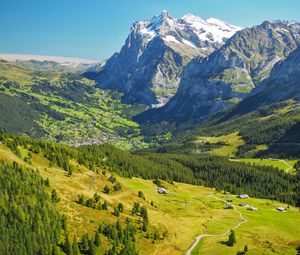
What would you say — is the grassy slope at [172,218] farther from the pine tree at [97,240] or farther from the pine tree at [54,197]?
the pine tree at [97,240]

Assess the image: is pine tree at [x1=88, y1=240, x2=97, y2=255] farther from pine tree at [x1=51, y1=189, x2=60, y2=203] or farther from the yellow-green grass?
the yellow-green grass

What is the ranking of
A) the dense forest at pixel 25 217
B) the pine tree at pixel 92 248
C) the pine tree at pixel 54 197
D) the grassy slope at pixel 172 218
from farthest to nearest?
the grassy slope at pixel 172 218 < the pine tree at pixel 54 197 < the pine tree at pixel 92 248 < the dense forest at pixel 25 217

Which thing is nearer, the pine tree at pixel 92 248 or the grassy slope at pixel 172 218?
the pine tree at pixel 92 248

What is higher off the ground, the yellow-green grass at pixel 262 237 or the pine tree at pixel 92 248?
the pine tree at pixel 92 248

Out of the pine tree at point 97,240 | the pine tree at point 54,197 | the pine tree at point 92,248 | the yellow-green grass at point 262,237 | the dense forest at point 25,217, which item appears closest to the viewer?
the dense forest at point 25,217

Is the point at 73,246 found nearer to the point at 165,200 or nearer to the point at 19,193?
the point at 19,193

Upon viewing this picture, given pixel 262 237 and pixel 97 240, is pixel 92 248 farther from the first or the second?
pixel 262 237

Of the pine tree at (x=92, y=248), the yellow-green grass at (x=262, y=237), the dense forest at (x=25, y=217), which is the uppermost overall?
the dense forest at (x=25, y=217)

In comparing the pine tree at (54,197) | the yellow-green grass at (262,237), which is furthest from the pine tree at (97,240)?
the yellow-green grass at (262,237)

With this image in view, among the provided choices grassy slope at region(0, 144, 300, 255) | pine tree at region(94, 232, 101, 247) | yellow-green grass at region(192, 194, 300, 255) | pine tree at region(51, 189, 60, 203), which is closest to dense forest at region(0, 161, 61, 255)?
pine tree at region(51, 189, 60, 203)
